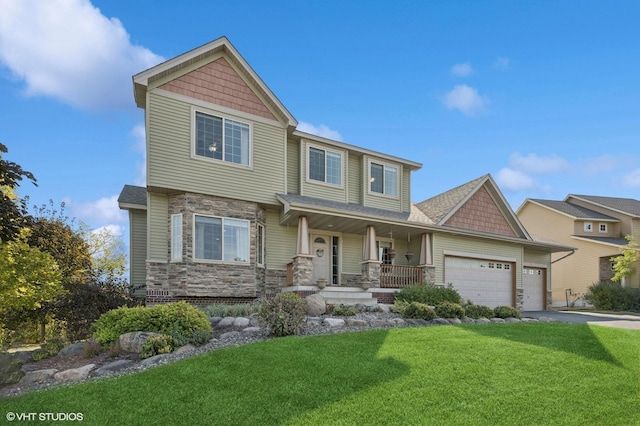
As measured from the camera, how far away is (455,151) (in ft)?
54.2

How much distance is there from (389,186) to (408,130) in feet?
8.32

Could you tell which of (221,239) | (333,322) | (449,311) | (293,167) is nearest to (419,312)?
(449,311)

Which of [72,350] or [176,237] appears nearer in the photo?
[72,350]

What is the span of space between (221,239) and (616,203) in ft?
99.3

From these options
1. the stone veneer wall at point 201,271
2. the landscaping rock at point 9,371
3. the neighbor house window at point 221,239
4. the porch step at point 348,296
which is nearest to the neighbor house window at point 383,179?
the porch step at point 348,296

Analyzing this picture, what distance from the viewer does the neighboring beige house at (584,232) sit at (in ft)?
85.8

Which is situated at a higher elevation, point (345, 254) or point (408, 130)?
point (408, 130)

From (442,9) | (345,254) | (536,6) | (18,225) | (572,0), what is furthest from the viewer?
(345,254)

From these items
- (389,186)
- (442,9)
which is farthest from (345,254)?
(442,9)

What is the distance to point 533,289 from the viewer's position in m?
20.6

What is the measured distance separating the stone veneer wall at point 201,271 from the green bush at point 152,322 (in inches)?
144

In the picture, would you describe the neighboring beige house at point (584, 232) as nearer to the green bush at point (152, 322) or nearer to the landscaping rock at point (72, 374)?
the green bush at point (152, 322)

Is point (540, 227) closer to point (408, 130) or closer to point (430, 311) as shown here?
point (408, 130)

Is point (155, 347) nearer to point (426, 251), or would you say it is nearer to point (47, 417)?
point (47, 417)
